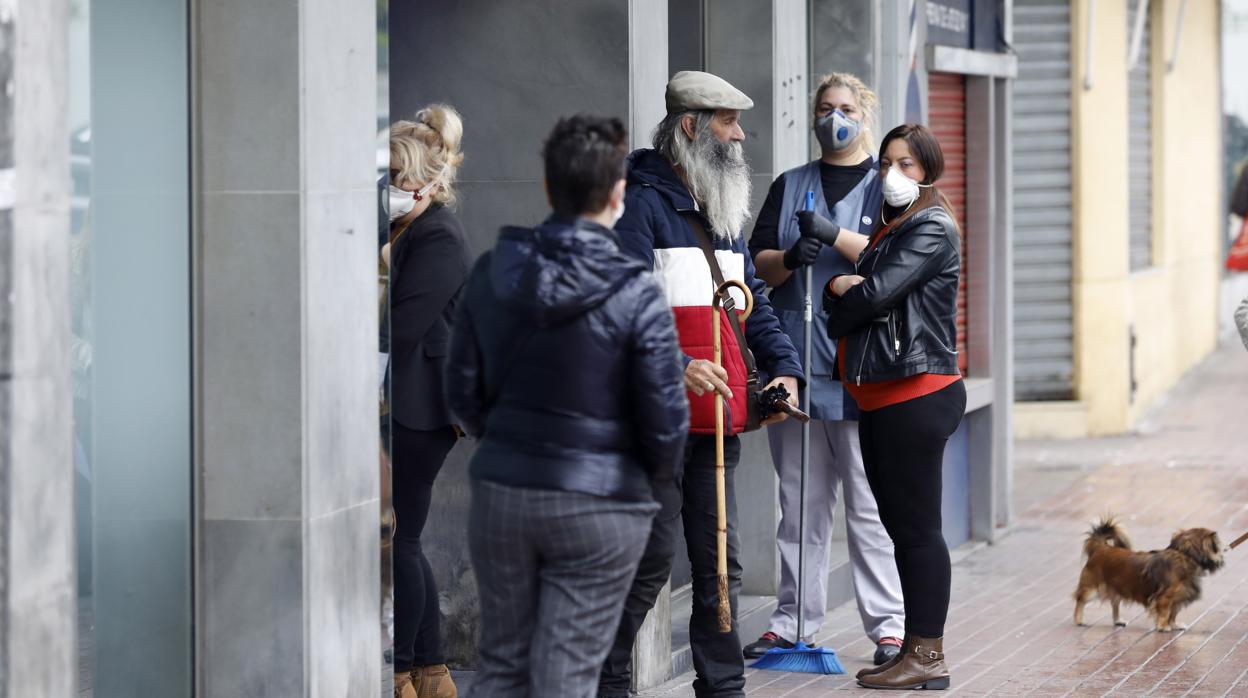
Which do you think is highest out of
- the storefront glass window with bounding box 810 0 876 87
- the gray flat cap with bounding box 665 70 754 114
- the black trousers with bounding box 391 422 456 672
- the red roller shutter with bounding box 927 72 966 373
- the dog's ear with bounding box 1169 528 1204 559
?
the storefront glass window with bounding box 810 0 876 87

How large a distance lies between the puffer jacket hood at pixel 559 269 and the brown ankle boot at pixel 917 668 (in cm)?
286

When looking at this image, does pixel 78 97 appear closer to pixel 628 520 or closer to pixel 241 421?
pixel 241 421

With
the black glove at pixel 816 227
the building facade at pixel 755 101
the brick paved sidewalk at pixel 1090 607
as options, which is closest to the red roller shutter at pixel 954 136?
the building facade at pixel 755 101

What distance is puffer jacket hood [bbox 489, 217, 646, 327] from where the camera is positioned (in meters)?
4.16

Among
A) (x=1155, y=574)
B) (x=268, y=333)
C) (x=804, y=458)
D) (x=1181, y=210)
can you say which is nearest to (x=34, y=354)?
(x=268, y=333)

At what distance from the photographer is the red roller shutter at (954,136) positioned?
10.2m

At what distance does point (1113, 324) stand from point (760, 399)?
386 inches

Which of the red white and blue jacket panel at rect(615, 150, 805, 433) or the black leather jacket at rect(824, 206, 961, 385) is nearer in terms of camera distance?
the red white and blue jacket panel at rect(615, 150, 805, 433)

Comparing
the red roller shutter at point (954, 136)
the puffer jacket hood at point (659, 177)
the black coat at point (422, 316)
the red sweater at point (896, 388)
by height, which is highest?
the red roller shutter at point (954, 136)

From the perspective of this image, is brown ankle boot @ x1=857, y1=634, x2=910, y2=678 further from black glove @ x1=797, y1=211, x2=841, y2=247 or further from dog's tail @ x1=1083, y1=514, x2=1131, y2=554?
dog's tail @ x1=1083, y1=514, x2=1131, y2=554

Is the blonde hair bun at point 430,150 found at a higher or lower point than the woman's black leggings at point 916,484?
higher

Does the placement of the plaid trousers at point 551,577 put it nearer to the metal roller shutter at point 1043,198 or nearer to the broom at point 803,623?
the broom at point 803,623

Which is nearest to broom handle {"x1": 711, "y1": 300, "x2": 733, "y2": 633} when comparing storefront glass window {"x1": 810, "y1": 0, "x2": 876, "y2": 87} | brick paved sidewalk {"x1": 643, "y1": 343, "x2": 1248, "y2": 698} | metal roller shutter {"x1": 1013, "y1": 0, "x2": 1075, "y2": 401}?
brick paved sidewalk {"x1": 643, "y1": 343, "x2": 1248, "y2": 698}

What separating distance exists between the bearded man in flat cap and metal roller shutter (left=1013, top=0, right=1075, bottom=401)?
905 cm
